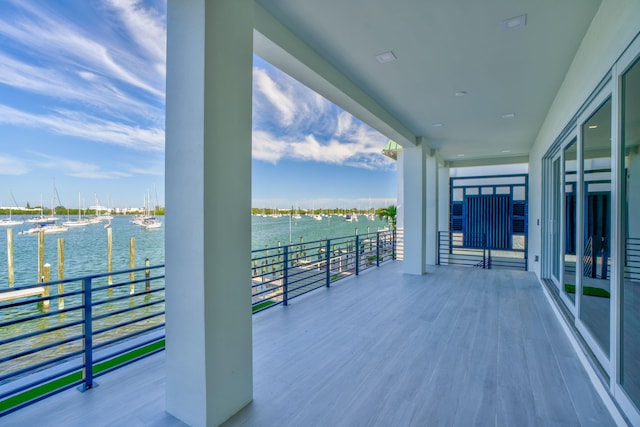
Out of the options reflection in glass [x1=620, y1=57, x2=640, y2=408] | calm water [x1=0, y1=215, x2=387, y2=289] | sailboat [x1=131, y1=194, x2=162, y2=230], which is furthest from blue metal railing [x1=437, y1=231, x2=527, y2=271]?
sailboat [x1=131, y1=194, x2=162, y2=230]

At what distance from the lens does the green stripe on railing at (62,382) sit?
2.00 m

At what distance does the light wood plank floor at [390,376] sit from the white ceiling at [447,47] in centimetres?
259

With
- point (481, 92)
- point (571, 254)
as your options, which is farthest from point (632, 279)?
point (481, 92)

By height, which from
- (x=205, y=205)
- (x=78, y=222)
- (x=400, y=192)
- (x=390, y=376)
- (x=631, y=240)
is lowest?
(x=390, y=376)

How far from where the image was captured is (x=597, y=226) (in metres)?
2.35

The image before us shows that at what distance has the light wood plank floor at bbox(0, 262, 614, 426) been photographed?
1.77 m

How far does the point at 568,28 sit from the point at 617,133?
113cm

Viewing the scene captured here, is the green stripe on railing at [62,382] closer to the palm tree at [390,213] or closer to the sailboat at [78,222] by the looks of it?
the palm tree at [390,213]

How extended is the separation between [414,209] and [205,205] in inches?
204

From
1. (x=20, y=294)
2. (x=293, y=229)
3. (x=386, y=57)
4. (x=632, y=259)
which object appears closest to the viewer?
(x=632, y=259)

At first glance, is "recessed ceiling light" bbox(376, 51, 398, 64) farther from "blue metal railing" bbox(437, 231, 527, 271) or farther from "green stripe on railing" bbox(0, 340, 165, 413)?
"blue metal railing" bbox(437, 231, 527, 271)

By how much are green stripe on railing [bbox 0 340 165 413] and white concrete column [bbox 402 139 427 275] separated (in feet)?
15.7

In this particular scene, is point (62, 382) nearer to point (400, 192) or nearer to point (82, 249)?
point (400, 192)

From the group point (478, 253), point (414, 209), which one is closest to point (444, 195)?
point (478, 253)
